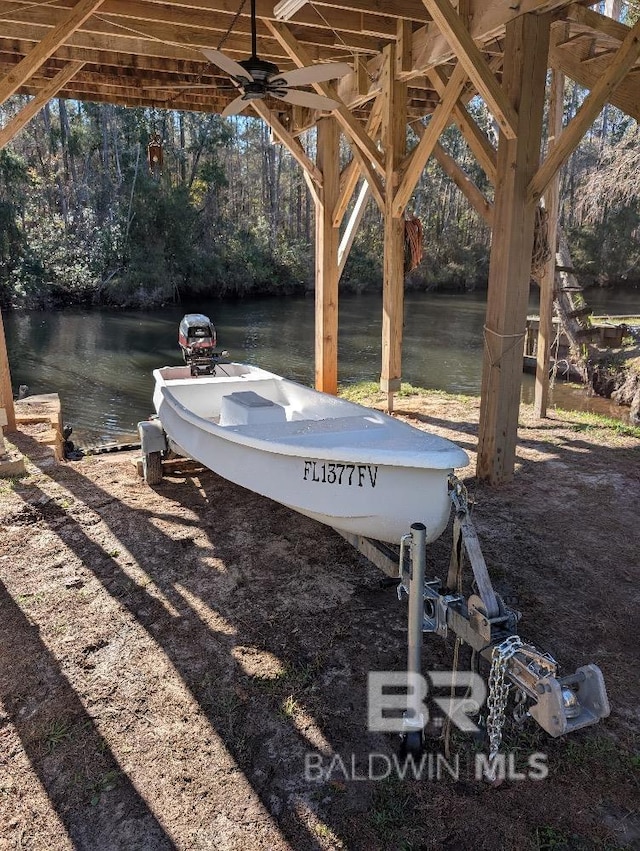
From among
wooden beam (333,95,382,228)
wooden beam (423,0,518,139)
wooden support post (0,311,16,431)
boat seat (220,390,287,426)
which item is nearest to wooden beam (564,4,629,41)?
wooden beam (423,0,518,139)

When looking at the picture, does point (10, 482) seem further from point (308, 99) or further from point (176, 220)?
point (176, 220)

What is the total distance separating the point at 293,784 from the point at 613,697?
4.36ft

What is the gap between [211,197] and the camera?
91.7 ft

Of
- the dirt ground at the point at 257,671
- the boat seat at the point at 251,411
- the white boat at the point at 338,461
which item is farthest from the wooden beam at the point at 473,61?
the dirt ground at the point at 257,671

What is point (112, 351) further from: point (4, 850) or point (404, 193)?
point (4, 850)

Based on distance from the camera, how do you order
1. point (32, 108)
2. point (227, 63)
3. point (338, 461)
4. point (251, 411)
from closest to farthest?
point (338, 461)
point (227, 63)
point (251, 411)
point (32, 108)

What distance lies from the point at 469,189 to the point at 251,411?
3.18 metres

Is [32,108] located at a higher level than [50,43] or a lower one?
lower

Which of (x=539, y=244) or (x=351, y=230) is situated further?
(x=351, y=230)

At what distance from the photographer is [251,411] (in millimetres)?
3965

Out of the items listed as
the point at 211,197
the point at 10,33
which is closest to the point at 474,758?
the point at 10,33

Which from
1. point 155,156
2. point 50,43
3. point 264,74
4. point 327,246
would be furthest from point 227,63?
point 327,246

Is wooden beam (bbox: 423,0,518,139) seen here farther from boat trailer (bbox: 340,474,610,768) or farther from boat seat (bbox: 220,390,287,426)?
boat trailer (bbox: 340,474,610,768)

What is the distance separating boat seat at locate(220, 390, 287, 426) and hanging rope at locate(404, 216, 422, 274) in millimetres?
2674
